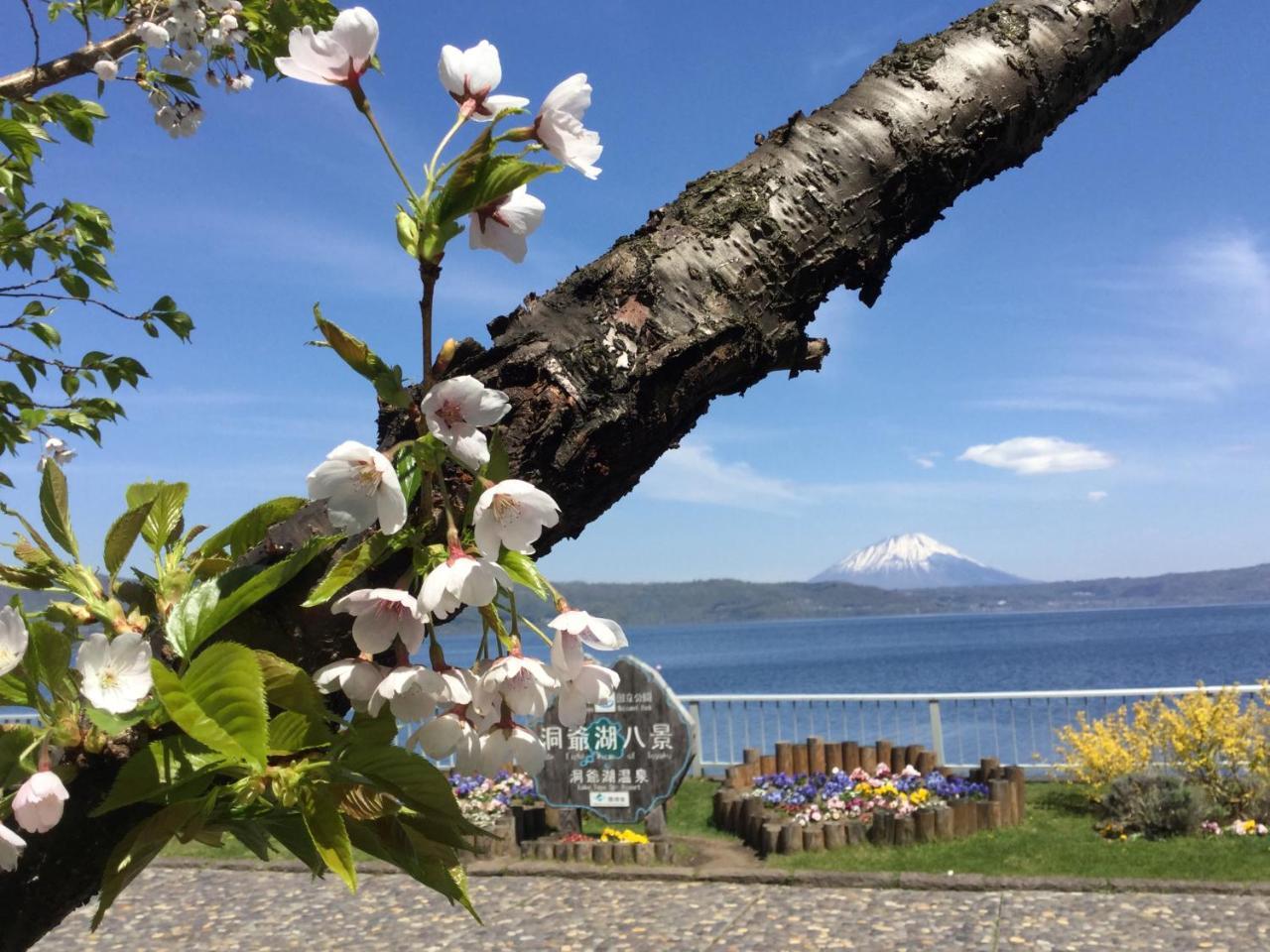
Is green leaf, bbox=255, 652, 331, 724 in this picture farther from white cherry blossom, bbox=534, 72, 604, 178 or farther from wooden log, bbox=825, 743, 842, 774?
wooden log, bbox=825, 743, 842, 774

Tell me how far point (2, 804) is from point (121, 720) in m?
0.22

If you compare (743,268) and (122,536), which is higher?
(743,268)

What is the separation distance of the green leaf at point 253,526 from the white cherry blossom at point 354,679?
21 cm

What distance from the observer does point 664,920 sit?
24.6 feet

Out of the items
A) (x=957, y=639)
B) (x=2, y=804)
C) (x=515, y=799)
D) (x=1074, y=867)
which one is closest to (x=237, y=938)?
(x=515, y=799)

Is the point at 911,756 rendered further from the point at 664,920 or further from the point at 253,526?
the point at 253,526

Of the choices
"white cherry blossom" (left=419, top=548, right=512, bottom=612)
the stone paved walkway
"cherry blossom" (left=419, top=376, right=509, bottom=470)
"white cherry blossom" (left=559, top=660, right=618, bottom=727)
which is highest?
"cherry blossom" (left=419, top=376, right=509, bottom=470)

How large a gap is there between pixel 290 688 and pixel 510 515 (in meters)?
0.25

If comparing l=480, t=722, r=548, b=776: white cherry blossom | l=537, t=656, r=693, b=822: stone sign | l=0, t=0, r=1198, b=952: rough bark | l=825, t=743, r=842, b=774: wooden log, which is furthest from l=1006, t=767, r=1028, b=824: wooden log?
l=480, t=722, r=548, b=776: white cherry blossom

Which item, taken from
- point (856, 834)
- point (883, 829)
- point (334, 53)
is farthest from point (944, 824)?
point (334, 53)

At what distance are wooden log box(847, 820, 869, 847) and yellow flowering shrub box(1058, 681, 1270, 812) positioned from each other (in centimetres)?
259

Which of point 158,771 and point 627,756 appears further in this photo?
point 627,756

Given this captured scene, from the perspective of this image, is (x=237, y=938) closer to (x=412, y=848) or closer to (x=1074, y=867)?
(x=1074, y=867)

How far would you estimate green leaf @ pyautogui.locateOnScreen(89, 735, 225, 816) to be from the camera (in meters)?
0.89
